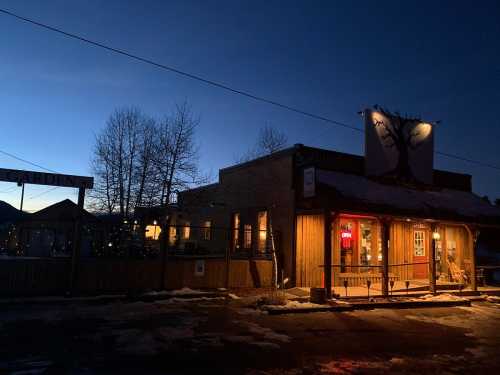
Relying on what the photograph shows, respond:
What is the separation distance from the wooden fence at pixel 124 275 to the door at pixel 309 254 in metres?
1.35

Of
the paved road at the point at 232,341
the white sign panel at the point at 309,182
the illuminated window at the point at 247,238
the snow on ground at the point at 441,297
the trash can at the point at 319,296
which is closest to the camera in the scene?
the paved road at the point at 232,341

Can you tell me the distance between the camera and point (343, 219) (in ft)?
63.5

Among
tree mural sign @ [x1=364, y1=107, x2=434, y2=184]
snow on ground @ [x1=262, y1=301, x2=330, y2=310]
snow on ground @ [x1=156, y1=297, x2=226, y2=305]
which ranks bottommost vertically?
snow on ground @ [x1=156, y1=297, x2=226, y2=305]

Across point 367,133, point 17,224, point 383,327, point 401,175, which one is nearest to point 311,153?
point 367,133

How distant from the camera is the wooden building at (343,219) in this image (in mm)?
16906

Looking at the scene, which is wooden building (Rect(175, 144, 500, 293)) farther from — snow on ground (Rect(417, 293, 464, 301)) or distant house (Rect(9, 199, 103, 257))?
distant house (Rect(9, 199, 103, 257))

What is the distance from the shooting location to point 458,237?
77.5ft

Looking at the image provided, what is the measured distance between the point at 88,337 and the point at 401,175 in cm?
1602

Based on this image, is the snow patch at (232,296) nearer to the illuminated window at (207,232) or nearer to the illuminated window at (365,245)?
the illuminated window at (365,245)

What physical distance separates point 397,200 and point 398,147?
3.44 metres

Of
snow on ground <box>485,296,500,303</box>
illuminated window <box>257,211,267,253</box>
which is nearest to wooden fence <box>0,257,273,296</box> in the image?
illuminated window <box>257,211,267,253</box>

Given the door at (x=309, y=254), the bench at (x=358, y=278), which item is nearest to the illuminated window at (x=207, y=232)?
the door at (x=309, y=254)

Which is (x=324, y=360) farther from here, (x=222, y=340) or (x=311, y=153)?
(x=311, y=153)

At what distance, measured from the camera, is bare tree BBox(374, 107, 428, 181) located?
19.9 metres
